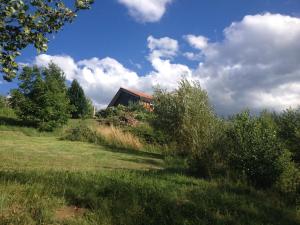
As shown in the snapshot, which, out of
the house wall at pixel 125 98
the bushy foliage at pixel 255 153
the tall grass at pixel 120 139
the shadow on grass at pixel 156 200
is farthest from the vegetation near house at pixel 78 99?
the shadow on grass at pixel 156 200

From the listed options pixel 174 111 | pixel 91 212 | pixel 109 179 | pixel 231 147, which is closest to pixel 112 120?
pixel 174 111

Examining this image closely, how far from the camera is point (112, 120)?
2958 centimetres

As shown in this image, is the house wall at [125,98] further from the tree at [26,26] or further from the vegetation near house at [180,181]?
the tree at [26,26]

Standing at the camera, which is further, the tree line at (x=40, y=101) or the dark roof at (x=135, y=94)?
the dark roof at (x=135, y=94)

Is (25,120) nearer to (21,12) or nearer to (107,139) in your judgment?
(107,139)

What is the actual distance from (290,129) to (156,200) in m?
10.7

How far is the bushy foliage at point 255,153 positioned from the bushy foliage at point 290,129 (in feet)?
7.31

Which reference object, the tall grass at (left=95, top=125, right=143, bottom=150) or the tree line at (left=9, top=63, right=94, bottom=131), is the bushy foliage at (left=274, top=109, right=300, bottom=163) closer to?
the tall grass at (left=95, top=125, right=143, bottom=150)

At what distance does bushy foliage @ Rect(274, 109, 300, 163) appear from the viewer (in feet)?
41.8

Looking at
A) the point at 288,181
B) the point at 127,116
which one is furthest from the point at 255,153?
the point at 127,116

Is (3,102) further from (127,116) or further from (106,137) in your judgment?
(106,137)

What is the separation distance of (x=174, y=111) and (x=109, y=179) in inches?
456

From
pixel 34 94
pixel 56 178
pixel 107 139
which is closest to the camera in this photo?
pixel 56 178

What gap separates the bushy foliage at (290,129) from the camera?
41.8ft
